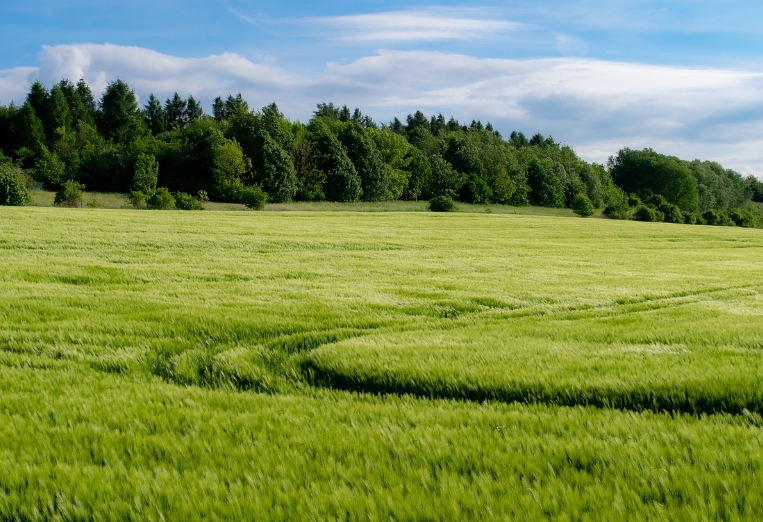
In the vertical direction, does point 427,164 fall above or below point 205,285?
above

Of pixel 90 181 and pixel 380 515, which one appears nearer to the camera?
pixel 380 515

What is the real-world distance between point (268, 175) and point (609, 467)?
69.2 metres

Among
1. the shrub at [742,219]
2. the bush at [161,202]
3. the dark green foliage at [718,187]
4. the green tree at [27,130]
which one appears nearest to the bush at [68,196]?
the bush at [161,202]

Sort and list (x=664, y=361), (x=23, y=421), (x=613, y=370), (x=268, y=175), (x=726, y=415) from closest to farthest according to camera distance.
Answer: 1. (x=23, y=421)
2. (x=726, y=415)
3. (x=613, y=370)
4. (x=664, y=361)
5. (x=268, y=175)

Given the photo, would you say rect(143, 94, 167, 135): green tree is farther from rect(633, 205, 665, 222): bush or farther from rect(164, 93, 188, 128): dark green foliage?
rect(633, 205, 665, 222): bush

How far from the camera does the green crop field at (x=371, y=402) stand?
315 cm

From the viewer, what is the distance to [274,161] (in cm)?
7081

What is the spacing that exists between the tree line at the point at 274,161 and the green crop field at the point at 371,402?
4375 centimetres

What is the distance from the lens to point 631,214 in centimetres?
8431

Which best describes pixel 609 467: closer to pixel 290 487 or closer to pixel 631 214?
pixel 290 487

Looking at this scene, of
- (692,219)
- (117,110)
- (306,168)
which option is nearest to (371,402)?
(306,168)

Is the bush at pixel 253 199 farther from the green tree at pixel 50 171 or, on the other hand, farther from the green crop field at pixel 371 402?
the green crop field at pixel 371 402

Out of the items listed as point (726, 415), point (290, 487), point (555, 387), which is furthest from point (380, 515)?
point (726, 415)

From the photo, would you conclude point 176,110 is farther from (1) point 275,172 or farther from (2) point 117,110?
(1) point 275,172
